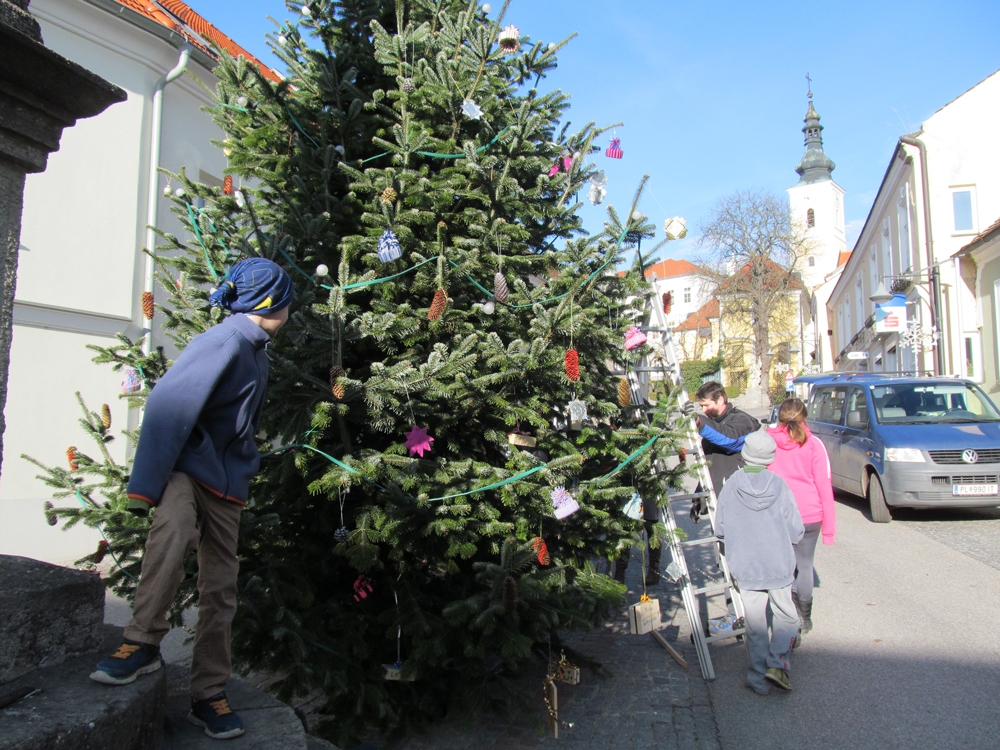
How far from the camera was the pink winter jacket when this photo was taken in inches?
207

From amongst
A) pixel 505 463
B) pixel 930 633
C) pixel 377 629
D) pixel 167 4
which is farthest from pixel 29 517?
pixel 930 633

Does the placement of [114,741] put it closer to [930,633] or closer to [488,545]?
[488,545]

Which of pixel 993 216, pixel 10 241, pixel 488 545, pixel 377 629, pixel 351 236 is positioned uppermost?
pixel 993 216

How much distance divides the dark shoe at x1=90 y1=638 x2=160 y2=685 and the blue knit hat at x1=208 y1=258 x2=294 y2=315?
Answer: 3.91 ft

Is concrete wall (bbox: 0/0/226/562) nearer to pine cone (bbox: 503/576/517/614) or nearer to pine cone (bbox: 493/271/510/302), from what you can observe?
pine cone (bbox: 493/271/510/302)

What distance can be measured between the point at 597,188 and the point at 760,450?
1990mm

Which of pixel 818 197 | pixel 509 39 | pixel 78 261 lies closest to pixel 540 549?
pixel 509 39

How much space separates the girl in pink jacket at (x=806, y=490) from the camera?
205 inches

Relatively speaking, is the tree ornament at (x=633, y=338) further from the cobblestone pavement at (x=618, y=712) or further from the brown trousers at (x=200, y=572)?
the brown trousers at (x=200, y=572)

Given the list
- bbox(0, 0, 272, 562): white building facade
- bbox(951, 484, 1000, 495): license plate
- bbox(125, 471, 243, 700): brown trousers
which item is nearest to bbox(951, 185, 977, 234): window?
bbox(951, 484, 1000, 495): license plate

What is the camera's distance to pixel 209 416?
8.18 ft

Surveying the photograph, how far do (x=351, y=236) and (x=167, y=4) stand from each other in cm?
965

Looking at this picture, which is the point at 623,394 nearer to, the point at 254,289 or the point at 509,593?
the point at 509,593

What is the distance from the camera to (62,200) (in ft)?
27.0
